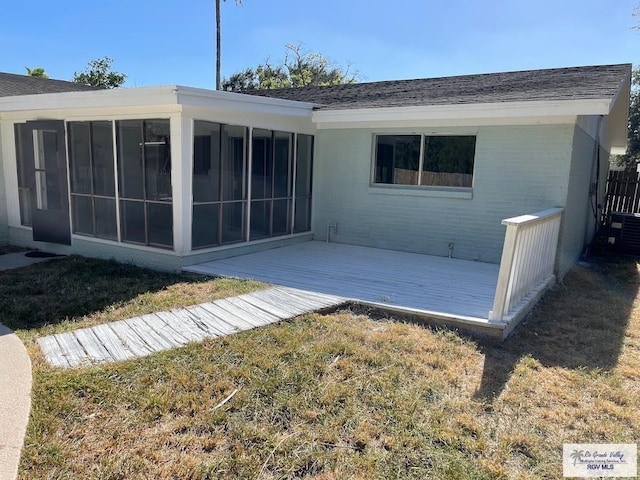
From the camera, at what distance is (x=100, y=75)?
28922 millimetres

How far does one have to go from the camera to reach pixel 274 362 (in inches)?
147

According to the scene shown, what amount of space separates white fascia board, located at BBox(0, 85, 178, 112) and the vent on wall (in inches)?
376

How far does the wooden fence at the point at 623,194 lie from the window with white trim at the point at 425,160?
21.7 feet

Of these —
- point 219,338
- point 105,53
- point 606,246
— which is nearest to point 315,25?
point 105,53

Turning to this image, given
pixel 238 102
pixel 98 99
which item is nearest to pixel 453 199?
pixel 238 102

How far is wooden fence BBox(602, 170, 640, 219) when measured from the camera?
1225cm

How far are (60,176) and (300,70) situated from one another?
31305 millimetres

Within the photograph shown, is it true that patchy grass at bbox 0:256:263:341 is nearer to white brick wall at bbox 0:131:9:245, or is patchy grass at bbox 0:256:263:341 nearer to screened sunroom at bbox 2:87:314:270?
screened sunroom at bbox 2:87:314:270

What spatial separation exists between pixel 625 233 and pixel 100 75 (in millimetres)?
29443

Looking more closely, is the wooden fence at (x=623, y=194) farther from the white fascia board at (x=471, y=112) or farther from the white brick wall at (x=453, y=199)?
the white fascia board at (x=471, y=112)

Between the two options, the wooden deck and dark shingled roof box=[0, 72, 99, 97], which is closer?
the wooden deck

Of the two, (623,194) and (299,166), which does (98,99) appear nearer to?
(299,166)

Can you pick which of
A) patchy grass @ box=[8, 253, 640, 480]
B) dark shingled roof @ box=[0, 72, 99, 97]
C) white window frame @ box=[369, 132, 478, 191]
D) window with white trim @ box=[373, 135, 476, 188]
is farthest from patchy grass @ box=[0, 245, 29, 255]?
window with white trim @ box=[373, 135, 476, 188]

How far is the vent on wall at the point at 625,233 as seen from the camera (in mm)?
10070
